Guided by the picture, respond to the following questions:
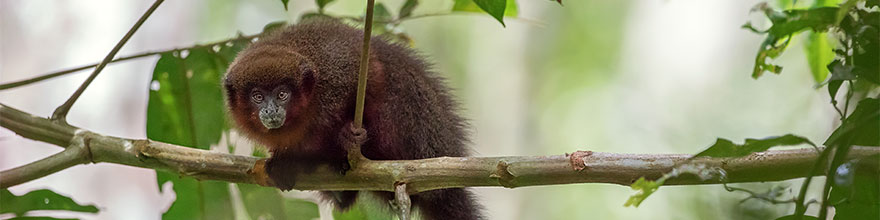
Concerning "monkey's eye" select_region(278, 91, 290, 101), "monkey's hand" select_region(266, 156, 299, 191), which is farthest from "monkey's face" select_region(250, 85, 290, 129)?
"monkey's hand" select_region(266, 156, 299, 191)

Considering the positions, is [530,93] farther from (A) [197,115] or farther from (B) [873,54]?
(B) [873,54]

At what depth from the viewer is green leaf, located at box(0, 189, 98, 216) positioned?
2322mm

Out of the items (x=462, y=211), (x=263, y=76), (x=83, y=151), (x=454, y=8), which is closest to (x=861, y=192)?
(x=462, y=211)

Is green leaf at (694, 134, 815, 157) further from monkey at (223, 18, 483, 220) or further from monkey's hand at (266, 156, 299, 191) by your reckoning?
monkey's hand at (266, 156, 299, 191)

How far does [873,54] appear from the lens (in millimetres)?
1686

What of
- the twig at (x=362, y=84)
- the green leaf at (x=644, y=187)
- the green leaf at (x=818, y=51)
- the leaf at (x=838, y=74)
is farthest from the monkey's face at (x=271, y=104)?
the green leaf at (x=818, y=51)

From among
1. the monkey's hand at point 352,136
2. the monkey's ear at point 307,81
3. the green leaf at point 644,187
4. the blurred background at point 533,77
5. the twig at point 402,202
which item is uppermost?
the blurred background at point 533,77

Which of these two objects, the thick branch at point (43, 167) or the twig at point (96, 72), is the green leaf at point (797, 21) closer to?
the twig at point (96, 72)

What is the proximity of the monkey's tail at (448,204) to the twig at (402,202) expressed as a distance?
41 centimetres

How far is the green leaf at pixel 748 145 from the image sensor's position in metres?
1.32

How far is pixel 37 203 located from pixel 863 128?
217 cm

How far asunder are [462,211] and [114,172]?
5.78 meters

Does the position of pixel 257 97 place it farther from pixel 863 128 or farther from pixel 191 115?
pixel 863 128

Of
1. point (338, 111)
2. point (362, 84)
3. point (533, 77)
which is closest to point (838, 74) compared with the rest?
point (362, 84)
